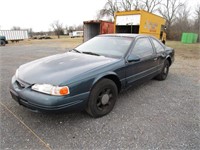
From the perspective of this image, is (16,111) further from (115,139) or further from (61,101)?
(115,139)

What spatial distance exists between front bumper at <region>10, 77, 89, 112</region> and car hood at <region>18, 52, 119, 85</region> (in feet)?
0.59

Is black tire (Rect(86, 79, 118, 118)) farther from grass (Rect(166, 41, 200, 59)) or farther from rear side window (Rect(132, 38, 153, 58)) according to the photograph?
grass (Rect(166, 41, 200, 59))

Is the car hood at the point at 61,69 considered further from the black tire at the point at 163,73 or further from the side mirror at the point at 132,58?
the black tire at the point at 163,73

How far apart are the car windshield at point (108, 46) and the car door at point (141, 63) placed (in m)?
0.19

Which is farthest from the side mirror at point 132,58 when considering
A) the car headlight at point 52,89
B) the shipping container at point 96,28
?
the shipping container at point 96,28

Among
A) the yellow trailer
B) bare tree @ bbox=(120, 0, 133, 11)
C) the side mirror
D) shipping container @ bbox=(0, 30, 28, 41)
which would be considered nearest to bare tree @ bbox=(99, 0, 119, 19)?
bare tree @ bbox=(120, 0, 133, 11)

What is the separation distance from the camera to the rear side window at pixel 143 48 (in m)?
3.56

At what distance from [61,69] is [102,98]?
88 centimetres

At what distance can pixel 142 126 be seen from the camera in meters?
2.62

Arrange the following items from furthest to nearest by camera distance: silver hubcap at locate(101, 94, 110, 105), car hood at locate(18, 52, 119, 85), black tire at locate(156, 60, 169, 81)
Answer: black tire at locate(156, 60, 169, 81) < silver hubcap at locate(101, 94, 110, 105) < car hood at locate(18, 52, 119, 85)

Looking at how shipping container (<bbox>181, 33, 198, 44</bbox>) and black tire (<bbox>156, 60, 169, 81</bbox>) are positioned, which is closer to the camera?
black tire (<bbox>156, 60, 169, 81</bbox>)

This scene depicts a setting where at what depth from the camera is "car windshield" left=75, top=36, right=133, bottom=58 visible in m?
3.35

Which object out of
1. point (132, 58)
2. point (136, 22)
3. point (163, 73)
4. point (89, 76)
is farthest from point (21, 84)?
point (136, 22)

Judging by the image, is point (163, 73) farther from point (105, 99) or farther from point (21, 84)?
point (21, 84)
